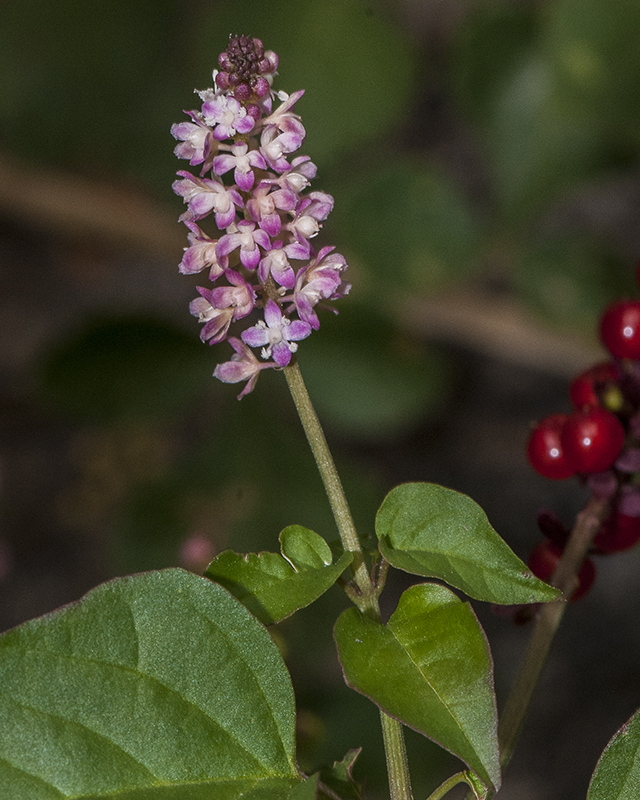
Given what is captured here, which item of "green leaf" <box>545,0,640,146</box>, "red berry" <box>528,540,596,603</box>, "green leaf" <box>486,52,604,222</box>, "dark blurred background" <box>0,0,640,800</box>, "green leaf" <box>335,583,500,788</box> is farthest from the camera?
"green leaf" <box>486,52,604,222</box>

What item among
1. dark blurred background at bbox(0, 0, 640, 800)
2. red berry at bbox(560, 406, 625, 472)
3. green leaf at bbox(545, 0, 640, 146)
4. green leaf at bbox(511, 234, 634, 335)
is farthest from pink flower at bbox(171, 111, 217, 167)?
green leaf at bbox(511, 234, 634, 335)

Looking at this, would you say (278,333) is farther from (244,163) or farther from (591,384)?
(591,384)

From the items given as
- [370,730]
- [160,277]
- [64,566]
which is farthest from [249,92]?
[160,277]

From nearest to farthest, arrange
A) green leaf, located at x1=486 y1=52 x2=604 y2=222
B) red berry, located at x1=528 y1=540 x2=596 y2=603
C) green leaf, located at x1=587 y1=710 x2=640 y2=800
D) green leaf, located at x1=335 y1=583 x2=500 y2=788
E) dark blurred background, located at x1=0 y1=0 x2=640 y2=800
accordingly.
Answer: green leaf, located at x1=335 y1=583 x2=500 y2=788
green leaf, located at x1=587 y1=710 x2=640 y2=800
red berry, located at x1=528 y1=540 x2=596 y2=603
dark blurred background, located at x1=0 y1=0 x2=640 y2=800
green leaf, located at x1=486 y1=52 x2=604 y2=222

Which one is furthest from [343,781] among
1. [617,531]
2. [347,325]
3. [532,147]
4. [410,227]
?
[532,147]

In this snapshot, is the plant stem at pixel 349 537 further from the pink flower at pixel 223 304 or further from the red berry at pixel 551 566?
the red berry at pixel 551 566

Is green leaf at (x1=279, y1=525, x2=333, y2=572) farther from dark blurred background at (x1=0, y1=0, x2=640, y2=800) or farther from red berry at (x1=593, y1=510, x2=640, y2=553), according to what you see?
dark blurred background at (x1=0, y1=0, x2=640, y2=800)

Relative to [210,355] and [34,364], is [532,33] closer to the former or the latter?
[210,355]
